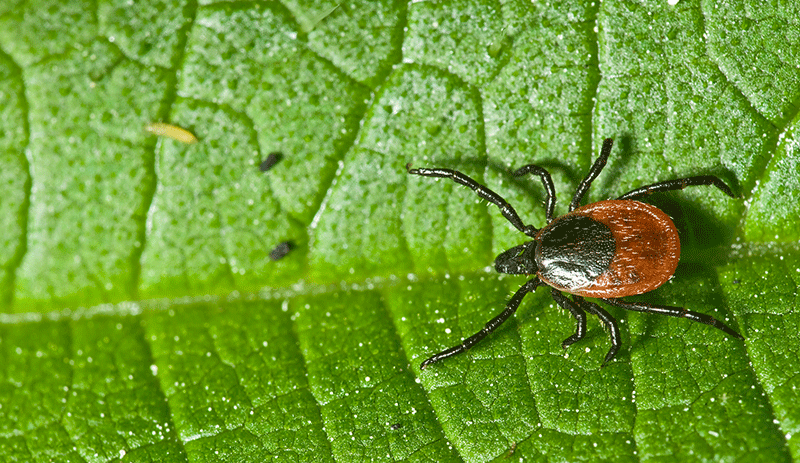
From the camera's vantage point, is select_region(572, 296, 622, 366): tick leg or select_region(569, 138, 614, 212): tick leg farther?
select_region(569, 138, 614, 212): tick leg

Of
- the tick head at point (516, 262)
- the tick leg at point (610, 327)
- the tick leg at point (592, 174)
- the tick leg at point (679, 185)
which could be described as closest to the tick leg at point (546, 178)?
the tick leg at point (592, 174)

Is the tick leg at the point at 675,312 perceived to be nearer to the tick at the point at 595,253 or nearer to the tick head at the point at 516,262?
the tick at the point at 595,253

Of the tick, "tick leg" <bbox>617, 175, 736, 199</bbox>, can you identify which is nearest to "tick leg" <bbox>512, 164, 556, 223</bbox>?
the tick

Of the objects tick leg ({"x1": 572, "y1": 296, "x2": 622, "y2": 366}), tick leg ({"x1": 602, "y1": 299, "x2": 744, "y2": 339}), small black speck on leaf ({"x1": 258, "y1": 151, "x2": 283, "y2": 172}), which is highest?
tick leg ({"x1": 602, "y1": 299, "x2": 744, "y2": 339})

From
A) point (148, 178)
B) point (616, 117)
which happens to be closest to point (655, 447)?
point (616, 117)

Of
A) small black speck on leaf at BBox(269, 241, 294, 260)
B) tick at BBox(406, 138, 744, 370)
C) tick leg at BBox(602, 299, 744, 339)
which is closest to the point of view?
tick leg at BBox(602, 299, 744, 339)

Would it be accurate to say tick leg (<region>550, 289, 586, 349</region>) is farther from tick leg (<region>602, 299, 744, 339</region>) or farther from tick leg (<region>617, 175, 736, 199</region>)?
tick leg (<region>617, 175, 736, 199</region>)

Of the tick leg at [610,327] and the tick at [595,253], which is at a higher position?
the tick at [595,253]

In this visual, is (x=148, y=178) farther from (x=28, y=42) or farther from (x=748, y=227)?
(x=748, y=227)
